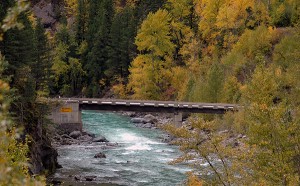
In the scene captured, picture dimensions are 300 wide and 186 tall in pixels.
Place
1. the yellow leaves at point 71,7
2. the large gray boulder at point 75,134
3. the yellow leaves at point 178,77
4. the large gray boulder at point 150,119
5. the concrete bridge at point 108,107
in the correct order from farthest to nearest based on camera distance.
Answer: the yellow leaves at point 71,7
the yellow leaves at point 178,77
the large gray boulder at point 150,119
the concrete bridge at point 108,107
the large gray boulder at point 75,134

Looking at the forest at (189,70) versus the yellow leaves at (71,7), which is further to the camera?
the yellow leaves at (71,7)

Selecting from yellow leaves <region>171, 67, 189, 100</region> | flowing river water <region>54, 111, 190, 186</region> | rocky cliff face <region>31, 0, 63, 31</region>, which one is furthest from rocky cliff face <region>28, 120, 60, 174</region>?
rocky cliff face <region>31, 0, 63, 31</region>

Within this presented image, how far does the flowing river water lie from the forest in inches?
117

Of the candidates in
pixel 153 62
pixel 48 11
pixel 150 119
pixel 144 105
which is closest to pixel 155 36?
pixel 153 62

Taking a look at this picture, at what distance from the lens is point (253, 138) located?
Result: 19703 mm

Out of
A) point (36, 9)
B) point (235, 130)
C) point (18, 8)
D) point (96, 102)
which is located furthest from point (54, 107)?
point (36, 9)

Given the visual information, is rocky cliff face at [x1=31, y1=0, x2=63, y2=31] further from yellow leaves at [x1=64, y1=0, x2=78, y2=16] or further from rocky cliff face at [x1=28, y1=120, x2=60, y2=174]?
rocky cliff face at [x1=28, y1=120, x2=60, y2=174]

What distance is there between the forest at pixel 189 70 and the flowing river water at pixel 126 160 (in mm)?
2959

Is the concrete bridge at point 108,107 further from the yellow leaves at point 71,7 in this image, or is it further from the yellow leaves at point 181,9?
the yellow leaves at point 71,7

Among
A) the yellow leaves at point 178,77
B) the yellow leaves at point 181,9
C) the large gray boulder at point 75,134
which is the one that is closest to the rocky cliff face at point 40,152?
the large gray boulder at point 75,134

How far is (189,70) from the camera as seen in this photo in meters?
72.1

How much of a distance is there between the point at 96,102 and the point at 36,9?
226 ft

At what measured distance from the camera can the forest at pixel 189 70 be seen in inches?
741

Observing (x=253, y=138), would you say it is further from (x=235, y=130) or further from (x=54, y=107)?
(x=54, y=107)
